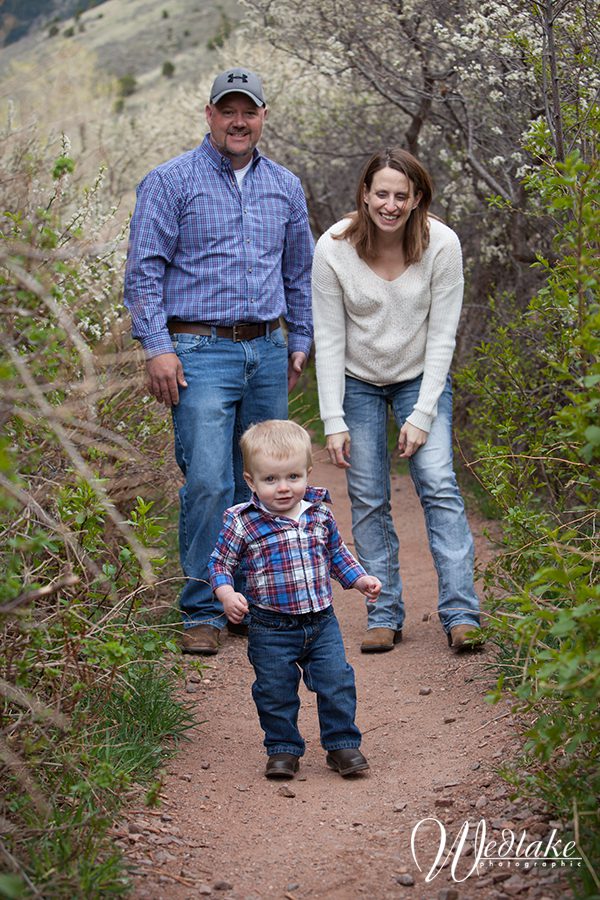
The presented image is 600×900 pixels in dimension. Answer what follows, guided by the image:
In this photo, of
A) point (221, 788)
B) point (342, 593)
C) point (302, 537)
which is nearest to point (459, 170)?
point (342, 593)

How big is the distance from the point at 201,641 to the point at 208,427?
0.94 meters

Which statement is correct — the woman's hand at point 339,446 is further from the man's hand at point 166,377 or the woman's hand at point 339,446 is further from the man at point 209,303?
the man's hand at point 166,377

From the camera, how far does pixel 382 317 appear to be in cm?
495

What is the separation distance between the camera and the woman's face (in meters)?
4.76

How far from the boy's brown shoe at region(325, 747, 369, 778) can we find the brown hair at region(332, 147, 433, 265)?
2070mm

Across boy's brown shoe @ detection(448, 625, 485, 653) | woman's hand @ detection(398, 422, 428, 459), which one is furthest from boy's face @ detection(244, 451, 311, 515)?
boy's brown shoe @ detection(448, 625, 485, 653)

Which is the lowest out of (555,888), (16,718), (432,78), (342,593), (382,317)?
(342,593)

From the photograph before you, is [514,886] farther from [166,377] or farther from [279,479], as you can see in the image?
[166,377]

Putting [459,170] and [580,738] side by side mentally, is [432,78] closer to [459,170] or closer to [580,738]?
[459,170]

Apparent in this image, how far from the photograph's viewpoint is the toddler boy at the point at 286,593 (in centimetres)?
387

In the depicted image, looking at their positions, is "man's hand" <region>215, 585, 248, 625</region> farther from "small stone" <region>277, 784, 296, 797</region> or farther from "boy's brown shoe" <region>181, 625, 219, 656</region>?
"boy's brown shoe" <region>181, 625, 219, 656</region>

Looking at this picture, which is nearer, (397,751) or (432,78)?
(397,751)

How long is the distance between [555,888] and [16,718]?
4.99ft

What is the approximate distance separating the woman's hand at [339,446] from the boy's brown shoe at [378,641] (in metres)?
0.75
